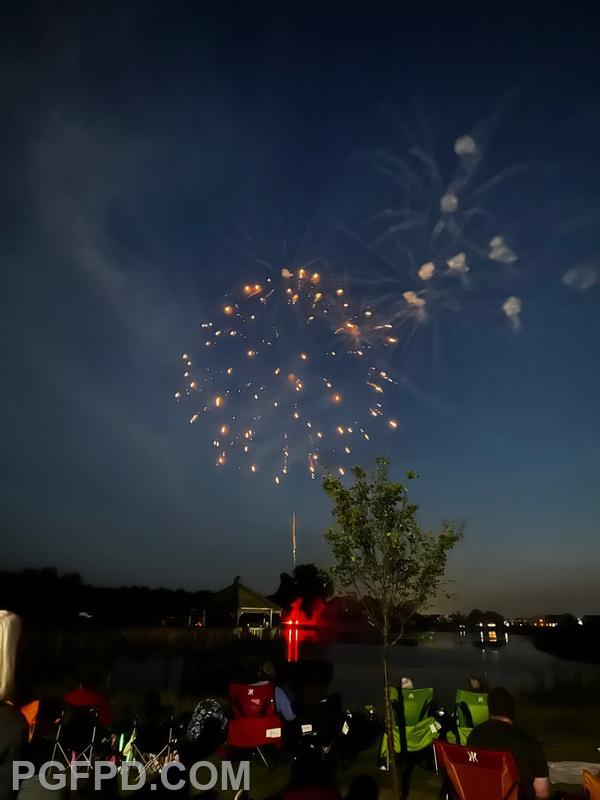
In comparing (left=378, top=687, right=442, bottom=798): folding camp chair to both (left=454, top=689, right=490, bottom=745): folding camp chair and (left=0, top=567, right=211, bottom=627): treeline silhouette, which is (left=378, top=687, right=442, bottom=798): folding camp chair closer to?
(left=454, top=689, right=490, bottom=745): folding camp chair

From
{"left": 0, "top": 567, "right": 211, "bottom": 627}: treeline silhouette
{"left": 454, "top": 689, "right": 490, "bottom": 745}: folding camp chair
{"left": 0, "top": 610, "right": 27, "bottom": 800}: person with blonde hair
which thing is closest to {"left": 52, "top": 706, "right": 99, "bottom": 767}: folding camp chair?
{"left": 0, "top": 610, "right": 27, "bottom": 800}: person with blonde hair

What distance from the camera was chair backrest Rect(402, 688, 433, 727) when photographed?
8.19 m

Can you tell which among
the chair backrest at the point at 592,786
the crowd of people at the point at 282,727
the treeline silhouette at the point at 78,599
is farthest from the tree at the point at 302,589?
the chair backrest at the point at 592,786

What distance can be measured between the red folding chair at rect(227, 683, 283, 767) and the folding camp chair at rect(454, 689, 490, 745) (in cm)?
282

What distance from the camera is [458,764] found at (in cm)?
394

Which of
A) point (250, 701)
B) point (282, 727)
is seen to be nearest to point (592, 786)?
point (250, 701)

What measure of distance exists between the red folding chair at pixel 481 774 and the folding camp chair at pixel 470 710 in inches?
184

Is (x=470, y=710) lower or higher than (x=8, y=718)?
lower

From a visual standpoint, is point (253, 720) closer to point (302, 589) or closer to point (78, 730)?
point (78, 730)

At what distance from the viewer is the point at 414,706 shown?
8.21 metres

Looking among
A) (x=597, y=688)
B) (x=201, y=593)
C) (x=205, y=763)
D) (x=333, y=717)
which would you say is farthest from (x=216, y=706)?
(x=201, y=593)

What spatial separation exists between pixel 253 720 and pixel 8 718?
20.0ft

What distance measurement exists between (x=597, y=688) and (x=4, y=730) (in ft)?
93.1

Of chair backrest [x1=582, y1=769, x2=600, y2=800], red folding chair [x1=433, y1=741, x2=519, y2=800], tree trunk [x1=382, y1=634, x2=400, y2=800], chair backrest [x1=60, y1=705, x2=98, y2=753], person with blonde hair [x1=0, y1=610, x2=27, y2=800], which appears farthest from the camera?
chair backrest [x1=60, y1=705, x2=98, y2=753]
